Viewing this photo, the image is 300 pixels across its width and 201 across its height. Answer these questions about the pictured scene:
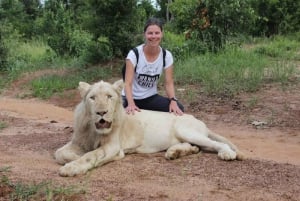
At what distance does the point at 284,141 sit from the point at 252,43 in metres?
9.78

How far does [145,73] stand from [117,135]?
3.24 feet


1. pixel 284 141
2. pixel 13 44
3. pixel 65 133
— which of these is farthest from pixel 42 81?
pixel 284 141

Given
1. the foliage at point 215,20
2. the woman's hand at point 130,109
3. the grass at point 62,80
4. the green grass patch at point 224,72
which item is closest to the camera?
the woman's hand at point 130,109

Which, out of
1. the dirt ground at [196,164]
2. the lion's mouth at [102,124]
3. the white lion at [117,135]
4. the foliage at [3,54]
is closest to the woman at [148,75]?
the white lion at [117,135]

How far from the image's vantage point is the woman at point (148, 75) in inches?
216

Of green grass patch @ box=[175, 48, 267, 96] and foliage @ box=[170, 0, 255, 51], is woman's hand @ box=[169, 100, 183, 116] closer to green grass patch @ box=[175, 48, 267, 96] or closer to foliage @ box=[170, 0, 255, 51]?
green grass patch @ box=[175, 48, 267, 96]

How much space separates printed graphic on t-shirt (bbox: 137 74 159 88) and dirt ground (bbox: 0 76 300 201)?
3.19 feet

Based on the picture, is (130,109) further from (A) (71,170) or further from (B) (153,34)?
(A) (71,170)

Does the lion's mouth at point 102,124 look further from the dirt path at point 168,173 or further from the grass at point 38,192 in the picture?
the grass at point 38,192

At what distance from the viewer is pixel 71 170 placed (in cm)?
430

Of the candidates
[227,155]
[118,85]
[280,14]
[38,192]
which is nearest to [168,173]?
[227,155]

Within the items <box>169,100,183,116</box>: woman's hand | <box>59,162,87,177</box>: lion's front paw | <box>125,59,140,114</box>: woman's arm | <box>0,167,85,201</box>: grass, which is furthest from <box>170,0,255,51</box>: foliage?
<box>0,167,85,201</box>: grass

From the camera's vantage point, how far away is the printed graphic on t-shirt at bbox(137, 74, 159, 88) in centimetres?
571

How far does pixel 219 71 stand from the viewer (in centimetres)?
→ 1019
